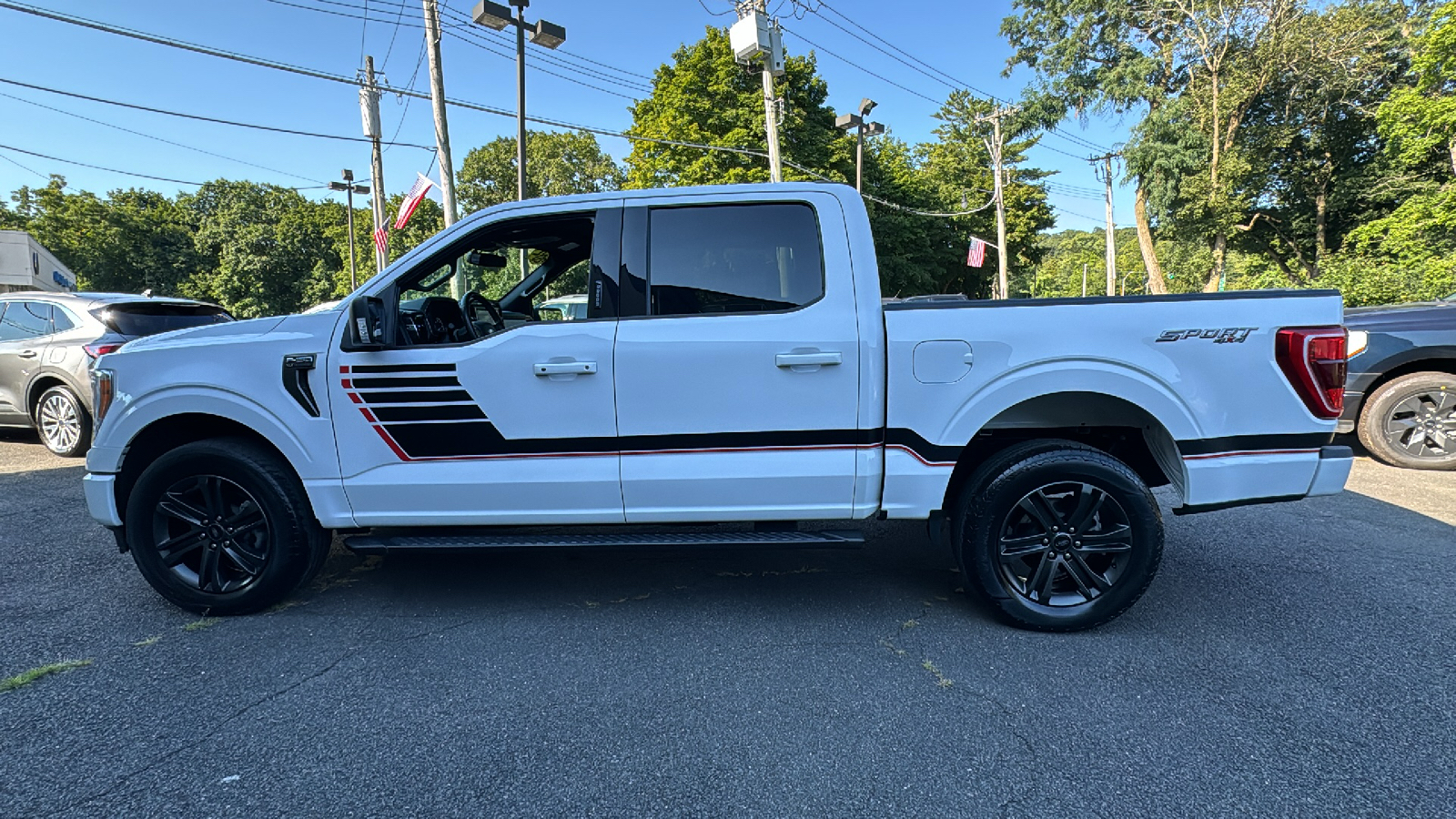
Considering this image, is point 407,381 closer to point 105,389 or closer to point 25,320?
point 105,389

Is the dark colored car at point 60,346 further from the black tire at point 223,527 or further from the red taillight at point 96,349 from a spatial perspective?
the black tire at point 223,527

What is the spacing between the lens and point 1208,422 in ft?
9.60

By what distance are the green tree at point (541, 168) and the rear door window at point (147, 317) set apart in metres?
42.8

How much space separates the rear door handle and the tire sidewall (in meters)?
2.33

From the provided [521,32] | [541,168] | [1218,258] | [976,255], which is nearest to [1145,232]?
[1218,258]

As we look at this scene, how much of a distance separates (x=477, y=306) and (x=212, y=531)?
1.67m

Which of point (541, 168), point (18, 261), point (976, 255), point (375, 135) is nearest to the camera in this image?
point (375, 135)

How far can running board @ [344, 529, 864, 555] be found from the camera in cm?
303

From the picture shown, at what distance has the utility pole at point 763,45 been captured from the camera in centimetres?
1408

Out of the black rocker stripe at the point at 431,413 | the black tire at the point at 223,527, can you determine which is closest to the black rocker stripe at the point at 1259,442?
the black rocker stripe at the point at 431,413

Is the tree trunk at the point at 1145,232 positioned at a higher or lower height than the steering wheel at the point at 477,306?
higher

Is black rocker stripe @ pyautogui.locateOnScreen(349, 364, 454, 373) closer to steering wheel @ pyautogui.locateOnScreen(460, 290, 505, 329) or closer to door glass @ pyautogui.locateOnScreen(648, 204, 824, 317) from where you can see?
steering wheel @ pyautogui.locateOnScreen(460, 290, 505, 329)

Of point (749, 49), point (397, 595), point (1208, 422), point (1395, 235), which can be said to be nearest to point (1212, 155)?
point (1395, 235)

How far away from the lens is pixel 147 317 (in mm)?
6879
